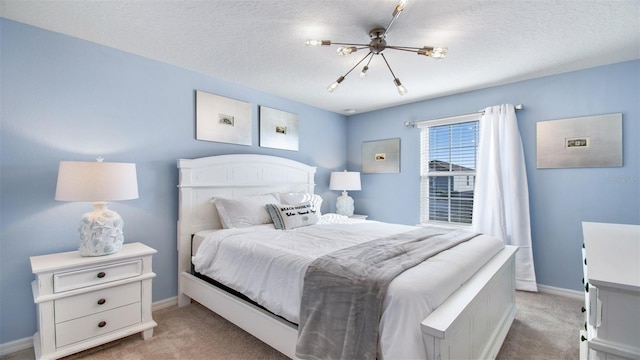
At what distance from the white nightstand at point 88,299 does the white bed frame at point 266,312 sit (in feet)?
1.66

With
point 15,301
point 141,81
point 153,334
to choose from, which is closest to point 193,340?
point 153,334

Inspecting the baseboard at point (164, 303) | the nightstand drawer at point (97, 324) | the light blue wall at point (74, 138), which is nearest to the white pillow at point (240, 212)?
the light blue wall at point (74, 138)

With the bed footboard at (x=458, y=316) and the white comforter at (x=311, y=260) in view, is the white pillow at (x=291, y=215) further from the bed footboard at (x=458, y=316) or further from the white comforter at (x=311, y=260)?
the bed footboard at (x=458, y=316)

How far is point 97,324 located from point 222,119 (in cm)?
214

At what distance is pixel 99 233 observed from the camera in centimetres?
203

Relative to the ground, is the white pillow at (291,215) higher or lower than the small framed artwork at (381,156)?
lower

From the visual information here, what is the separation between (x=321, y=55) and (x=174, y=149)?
1.72 meters

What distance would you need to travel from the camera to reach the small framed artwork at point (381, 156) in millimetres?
4242

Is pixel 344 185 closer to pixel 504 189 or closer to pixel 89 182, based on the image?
pixel 504 189

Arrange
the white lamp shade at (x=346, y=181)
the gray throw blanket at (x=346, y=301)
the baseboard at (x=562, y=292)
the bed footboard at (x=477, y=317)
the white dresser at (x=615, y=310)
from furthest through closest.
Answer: the white lamp shade at (x=346, y=181), the baseboard at (x=562, y=292), the gray throw blanket at (x=346, y=301), the bed footboard at (x=477, y=317), the white dresser at (x=615, y=310)

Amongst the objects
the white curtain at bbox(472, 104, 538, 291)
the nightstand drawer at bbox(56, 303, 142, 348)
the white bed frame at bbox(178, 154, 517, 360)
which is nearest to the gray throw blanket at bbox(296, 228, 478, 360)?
the white bed frame at bbox(178, 154, 517, 360)

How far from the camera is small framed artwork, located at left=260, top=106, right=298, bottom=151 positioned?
3580mm

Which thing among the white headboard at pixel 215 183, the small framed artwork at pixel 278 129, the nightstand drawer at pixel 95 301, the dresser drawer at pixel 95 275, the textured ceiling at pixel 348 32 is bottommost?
the nightstand drawer at pixel 95 301

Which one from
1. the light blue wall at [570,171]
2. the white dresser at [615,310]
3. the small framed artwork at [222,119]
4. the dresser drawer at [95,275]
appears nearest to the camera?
the white dresser at [615,310]
